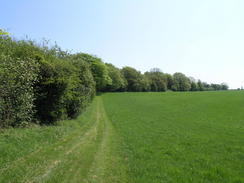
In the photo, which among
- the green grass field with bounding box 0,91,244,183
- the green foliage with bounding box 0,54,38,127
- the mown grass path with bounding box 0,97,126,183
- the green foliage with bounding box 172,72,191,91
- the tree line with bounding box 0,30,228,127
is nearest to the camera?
the mown grass path with bounding box 0,97,126,183

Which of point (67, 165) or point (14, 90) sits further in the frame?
point (14, 90)

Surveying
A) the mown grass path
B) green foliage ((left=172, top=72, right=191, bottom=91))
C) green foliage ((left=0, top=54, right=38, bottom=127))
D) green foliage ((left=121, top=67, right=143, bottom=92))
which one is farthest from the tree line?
green foliage ((left=172, top=72, right=191, bottom=91))

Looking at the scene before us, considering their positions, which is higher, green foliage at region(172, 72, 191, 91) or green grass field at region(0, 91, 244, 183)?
green foliage at region(172, 72, 191, 91)

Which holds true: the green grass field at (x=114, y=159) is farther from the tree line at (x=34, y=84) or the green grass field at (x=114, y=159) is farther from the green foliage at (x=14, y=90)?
the tree line at (x=34, y=84)

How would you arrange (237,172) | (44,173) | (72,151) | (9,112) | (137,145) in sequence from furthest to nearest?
(137,145) < (9,112) < (72,151) < (237,172) < (44,173)

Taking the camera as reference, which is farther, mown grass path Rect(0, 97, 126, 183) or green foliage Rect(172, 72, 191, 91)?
green foliage Rect(172, 72, 191, 91)

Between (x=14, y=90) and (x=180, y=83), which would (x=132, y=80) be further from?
(x=14, y=90)

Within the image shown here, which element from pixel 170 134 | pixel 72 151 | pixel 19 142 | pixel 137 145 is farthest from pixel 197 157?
pixel 19 142

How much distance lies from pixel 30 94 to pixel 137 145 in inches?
272

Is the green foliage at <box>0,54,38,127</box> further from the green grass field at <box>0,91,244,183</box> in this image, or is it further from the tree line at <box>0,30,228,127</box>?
the green grass field at <box>0,91,244,183</box>

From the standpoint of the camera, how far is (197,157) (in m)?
6.00

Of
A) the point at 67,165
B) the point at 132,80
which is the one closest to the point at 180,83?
the point at 132,80

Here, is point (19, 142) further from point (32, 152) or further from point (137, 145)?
point (137, 145)

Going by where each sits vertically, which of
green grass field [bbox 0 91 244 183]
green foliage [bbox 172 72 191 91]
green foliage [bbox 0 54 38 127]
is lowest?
green grass field [bbox 0 91 244 183]
